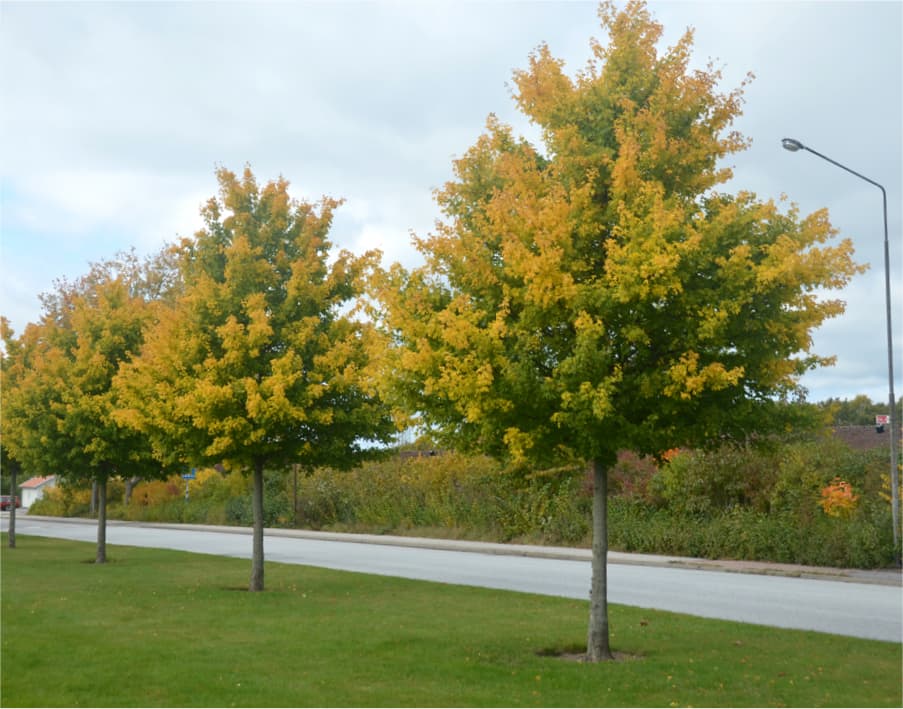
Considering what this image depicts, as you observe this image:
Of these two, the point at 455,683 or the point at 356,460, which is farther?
the point at 356,460

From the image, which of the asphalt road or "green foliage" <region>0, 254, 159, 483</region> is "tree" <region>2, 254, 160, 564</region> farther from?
the asphalt road

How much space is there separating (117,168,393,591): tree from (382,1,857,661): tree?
515cm

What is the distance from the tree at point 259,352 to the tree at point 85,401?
546 cm

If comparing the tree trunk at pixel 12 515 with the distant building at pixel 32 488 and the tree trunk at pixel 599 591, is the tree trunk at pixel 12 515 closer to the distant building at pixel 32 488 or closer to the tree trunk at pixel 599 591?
the tree trunk at pixel 599 591

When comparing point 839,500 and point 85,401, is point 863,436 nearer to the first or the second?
point 839,500

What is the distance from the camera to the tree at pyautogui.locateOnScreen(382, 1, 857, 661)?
9.53 m

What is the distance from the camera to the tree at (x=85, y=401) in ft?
73.0

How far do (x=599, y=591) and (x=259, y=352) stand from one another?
7.97 m

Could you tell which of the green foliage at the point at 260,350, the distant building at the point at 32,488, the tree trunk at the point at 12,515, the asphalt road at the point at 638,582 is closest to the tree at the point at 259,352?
the green foliage at the point at 260,350

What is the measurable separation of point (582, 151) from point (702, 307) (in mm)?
2289

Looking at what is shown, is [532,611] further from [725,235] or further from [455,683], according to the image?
[725,235]

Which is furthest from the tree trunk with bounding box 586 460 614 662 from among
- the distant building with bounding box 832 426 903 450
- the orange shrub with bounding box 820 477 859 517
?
the distant building with bounding box 832 426 903 450

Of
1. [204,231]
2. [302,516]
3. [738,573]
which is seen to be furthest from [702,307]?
[302,516]

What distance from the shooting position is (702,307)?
9.62m
